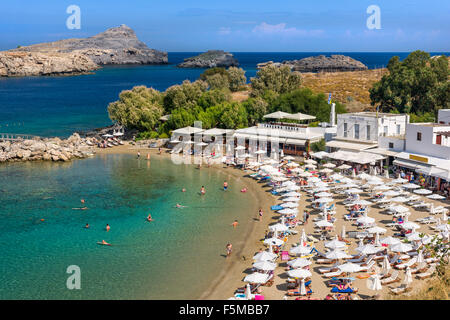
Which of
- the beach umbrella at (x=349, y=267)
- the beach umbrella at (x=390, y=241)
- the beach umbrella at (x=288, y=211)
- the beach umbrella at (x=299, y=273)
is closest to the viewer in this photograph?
the beach umbrella at (x=299, y=273)

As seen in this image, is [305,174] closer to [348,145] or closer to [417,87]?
A: [348,145]

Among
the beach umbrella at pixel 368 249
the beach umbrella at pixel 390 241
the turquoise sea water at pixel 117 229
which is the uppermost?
the beach umbrella at pixel 390 241

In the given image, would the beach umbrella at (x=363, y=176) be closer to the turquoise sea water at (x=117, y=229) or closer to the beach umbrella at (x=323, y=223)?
the turquoise sea water at (x=117, y=229)

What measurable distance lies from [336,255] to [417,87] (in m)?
44.2

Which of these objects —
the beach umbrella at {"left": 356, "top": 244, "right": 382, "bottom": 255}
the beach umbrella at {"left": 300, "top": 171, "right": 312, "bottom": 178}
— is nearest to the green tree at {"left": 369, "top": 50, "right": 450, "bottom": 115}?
the beach umbrella at {"left": 300, "top": 171, "right": 312, "bottom": 178}

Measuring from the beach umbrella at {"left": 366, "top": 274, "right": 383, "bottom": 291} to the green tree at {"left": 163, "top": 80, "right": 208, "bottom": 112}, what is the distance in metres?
47.3

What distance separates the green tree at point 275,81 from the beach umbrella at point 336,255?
53.9 m

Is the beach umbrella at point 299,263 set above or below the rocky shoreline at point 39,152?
below

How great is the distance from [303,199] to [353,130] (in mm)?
13320

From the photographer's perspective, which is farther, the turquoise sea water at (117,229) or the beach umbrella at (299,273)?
the turquoise sea water at (117,229)

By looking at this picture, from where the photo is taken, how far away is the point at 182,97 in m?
64.8

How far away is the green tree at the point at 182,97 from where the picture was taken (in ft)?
212

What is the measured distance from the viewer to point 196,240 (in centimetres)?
2867

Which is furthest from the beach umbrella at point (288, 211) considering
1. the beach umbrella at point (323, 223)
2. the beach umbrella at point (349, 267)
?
the beach umbrella at point (349, 267)
